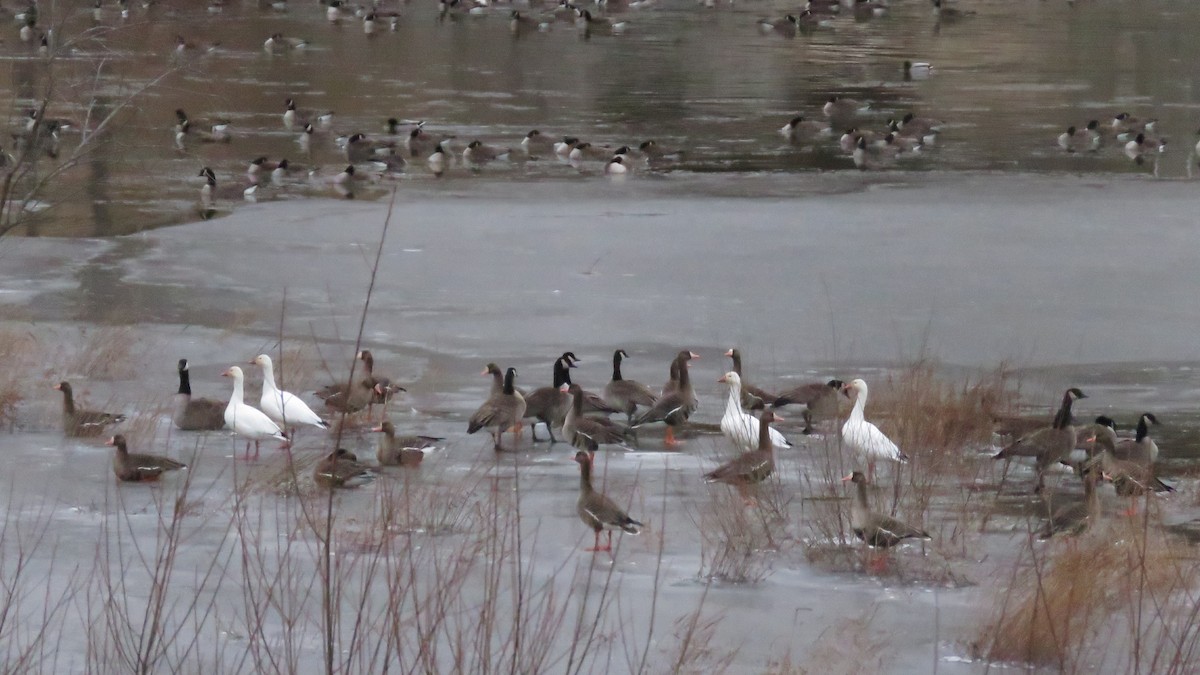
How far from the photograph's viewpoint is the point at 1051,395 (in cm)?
1202

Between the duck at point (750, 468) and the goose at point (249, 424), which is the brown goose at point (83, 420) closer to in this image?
the goose at point (249, 424)

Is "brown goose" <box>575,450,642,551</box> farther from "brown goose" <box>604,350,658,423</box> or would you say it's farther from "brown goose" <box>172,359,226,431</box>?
"brown goose" <box>172,359,226,431</box>

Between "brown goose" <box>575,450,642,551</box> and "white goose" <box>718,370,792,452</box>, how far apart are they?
5.86 ft

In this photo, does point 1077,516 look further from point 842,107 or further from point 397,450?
point 842,107

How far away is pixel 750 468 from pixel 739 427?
100cm

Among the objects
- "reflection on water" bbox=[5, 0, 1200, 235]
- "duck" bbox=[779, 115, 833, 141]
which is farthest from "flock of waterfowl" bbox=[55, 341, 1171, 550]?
"duck" bbox=[779, 115, 833, 141]

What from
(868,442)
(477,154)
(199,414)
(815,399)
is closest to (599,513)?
(868,442)

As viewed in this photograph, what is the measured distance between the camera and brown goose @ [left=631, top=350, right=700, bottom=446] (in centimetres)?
1081

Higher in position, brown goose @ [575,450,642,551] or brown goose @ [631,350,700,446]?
brown goose @ [575,450,642,551]

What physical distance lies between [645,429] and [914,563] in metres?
3.53

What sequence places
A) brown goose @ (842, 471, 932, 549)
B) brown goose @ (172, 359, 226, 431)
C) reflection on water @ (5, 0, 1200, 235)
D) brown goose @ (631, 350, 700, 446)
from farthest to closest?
reflection on water @ (5, 0, 1200, 235)
brown goose @ (631, 350, 700, 446)
brown goose @ (172, 359, 226, 431)
brown goose @ (842, 471, 932, 549)

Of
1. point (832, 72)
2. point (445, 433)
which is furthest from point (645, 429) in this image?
point (832, 72)

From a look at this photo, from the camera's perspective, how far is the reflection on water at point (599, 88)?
23.6 meters

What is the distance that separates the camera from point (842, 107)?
2981 cm
